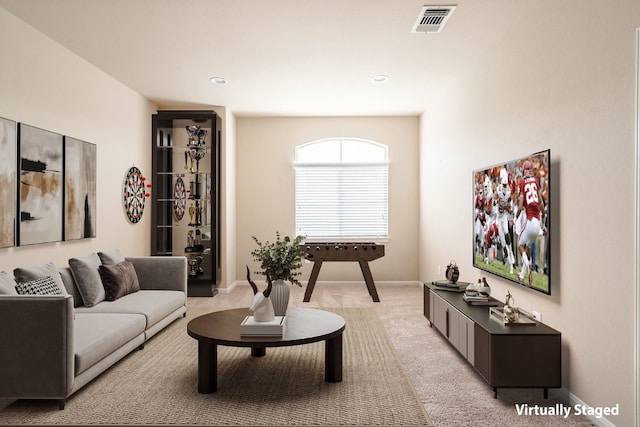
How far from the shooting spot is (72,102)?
15.1 ft

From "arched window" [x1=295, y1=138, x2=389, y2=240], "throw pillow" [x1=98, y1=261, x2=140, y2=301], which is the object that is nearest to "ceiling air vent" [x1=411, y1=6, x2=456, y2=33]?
"throw pillow" [x1=98, y1=261, x2=140, y2=301]

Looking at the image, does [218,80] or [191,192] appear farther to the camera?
[191,192]

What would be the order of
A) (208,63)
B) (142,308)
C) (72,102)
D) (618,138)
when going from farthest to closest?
(208,63) → (72,102) → (142,308) → (618,138)

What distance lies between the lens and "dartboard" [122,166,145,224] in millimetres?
5863

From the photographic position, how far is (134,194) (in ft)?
20.0

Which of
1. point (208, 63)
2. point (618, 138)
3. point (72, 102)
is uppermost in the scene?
point (208, 63)

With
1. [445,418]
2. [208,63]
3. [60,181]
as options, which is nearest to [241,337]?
[445,418]

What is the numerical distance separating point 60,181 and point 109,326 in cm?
169

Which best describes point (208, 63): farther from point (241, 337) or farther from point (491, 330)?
point (491, 330)

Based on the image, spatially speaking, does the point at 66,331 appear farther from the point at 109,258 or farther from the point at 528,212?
the point at 528,212

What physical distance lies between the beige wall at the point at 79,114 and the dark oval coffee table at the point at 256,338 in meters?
1.82

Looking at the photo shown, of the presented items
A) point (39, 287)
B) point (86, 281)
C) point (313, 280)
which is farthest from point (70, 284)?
point (313, 280)

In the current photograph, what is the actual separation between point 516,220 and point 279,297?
194cm

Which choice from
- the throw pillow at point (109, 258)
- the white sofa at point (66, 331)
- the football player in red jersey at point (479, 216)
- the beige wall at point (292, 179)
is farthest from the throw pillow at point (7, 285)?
the beige wall at point (292, 179)
